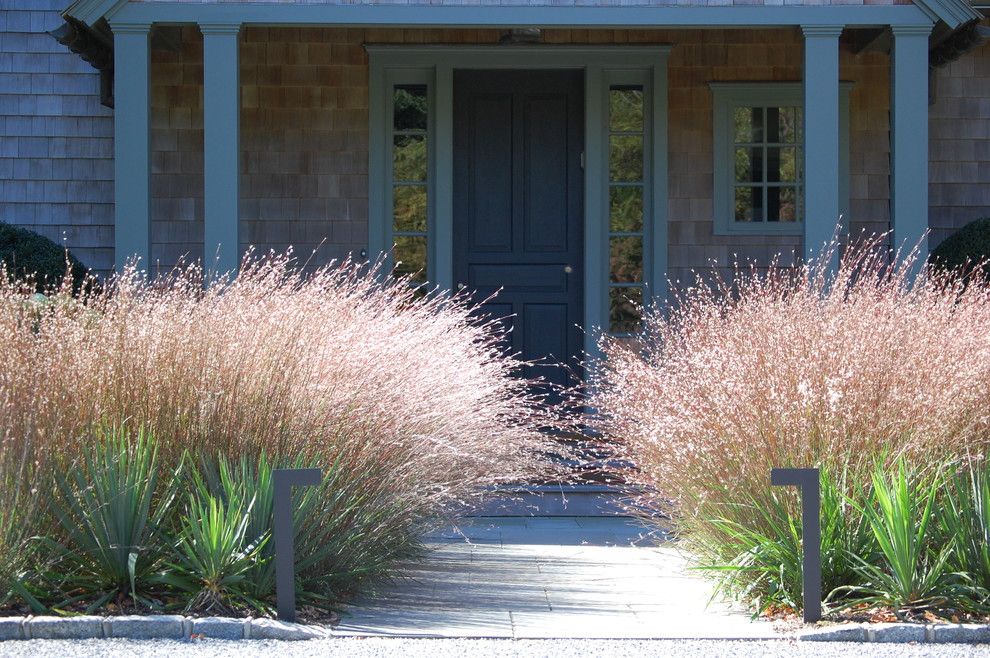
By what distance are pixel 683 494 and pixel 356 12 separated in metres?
4.00

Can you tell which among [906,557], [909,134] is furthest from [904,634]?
[909,134]

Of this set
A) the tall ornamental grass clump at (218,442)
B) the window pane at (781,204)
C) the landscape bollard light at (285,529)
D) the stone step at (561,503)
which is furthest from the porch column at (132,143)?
the window pane at (781,204)

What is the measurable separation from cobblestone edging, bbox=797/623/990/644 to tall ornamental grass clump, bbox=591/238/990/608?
0.20 m

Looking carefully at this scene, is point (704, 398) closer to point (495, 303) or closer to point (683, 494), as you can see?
point (683, 494)

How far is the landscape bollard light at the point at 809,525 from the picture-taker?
4.12 m

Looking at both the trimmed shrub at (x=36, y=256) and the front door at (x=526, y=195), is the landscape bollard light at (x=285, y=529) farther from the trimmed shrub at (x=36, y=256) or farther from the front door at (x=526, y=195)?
the front door at (x=526, y=195)

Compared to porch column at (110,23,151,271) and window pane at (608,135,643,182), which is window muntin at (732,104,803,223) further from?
porch column at (110,23,151,271)

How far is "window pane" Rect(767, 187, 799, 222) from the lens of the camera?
9.16 meters

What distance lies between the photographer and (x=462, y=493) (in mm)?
5098

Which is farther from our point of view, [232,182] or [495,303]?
[495,303]

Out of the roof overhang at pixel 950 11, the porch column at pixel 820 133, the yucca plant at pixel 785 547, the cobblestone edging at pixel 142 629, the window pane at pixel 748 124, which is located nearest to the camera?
the cobblestone edging at pixel 142 629

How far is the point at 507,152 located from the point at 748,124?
184 centimetres

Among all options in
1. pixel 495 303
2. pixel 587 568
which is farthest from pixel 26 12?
pixel 587 568

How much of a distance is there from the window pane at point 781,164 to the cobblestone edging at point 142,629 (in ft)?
20.4
